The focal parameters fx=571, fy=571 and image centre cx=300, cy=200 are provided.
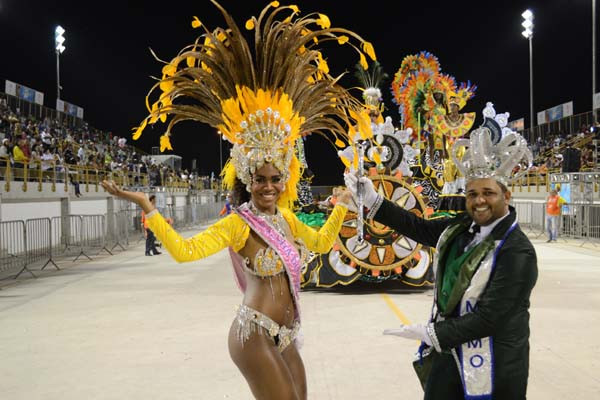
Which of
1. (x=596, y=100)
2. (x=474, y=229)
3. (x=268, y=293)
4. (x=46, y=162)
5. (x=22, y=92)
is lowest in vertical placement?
(x=268, y=293)

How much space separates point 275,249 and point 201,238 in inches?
16.4

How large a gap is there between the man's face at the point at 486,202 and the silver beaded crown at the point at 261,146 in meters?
1.17

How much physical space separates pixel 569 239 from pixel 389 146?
1151 cm

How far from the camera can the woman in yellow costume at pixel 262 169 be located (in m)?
3.04

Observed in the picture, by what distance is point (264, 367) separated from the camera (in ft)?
9.55

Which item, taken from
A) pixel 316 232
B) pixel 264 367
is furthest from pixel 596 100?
pixel 264 367

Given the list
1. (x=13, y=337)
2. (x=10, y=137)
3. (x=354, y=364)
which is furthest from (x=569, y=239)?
(x=10, y=137)

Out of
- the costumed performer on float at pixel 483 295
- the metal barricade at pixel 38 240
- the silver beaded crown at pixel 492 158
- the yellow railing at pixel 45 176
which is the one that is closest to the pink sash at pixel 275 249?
the costumed performer on float at pixel 483 295

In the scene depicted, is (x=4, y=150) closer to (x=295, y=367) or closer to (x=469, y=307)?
(x=295, y=367)

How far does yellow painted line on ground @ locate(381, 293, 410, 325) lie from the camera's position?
7.02m

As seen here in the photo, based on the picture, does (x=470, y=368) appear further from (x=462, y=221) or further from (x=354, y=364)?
(x=354, y=364)

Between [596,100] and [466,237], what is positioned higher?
[596,100]

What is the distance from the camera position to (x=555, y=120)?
3634 cm

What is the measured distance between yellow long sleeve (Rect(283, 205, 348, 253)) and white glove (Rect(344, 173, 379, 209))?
177 mm
